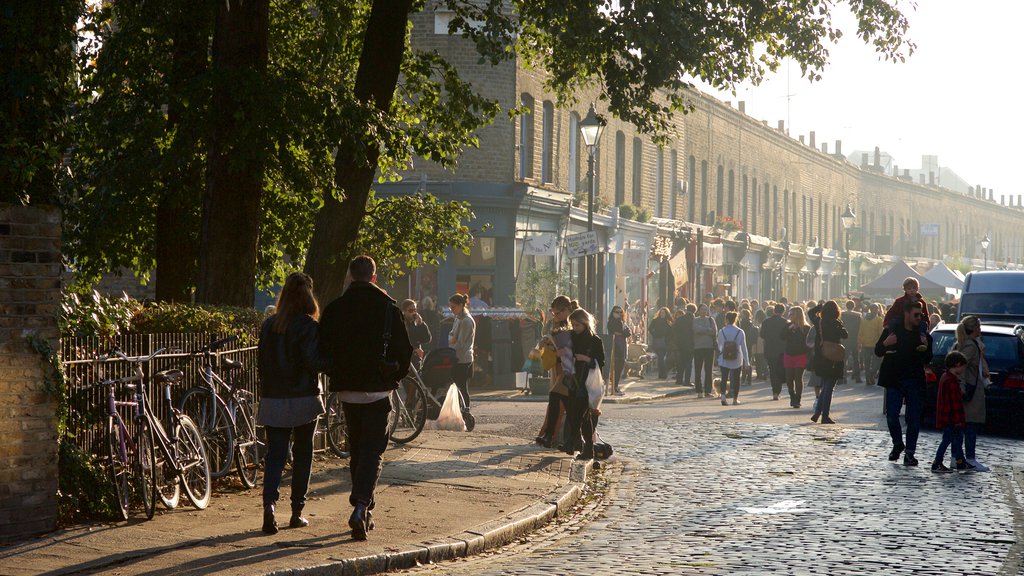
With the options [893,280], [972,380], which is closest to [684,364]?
[972,380]

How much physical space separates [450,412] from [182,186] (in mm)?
4257

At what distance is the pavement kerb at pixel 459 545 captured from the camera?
803cm

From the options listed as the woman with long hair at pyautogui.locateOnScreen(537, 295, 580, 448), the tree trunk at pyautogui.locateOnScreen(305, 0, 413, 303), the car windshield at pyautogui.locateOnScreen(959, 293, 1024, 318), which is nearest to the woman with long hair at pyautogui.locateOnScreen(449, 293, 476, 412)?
the woman with long hair at pyautogui.locateOnScreen(537, 295, 580, 448)

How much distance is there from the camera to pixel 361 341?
9.34 m

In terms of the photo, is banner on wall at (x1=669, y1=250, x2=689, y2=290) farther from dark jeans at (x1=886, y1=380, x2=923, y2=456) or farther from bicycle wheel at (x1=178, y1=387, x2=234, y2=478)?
bicycle wheel at (x1=178, y1=387, x2=234, y2=478)

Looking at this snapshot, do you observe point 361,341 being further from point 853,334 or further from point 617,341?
point 853,334

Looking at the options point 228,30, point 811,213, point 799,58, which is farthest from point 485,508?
point 811,213

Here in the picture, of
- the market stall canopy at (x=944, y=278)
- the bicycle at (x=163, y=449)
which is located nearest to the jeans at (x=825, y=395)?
the bicycle at (x=163, y=449)

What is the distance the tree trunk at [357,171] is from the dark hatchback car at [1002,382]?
8.46m

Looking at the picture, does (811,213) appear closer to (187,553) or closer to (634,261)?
(634,261)

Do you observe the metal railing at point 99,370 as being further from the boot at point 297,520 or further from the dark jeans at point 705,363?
the dark jeans at point 705,363

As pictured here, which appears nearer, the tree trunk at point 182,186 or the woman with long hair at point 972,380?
the tree trunk at point 182,186

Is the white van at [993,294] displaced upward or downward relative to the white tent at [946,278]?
downward

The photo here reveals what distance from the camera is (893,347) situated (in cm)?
1524
